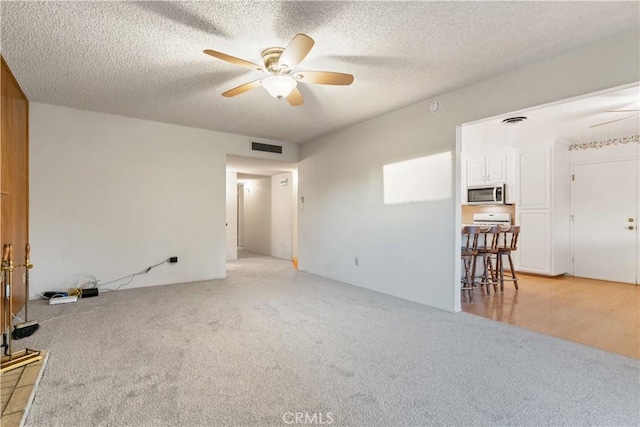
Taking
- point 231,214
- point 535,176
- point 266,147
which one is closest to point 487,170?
point 535,176

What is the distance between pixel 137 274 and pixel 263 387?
137 inches

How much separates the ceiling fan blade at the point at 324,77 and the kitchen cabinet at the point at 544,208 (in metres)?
4.68

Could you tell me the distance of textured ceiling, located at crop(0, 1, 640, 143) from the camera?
204 cm

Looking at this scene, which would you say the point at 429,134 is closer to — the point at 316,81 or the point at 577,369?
the point at 316,81

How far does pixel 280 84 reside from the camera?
2496mm

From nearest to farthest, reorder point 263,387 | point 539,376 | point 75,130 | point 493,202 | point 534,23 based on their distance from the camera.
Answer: point 263,387 → point 539,376 → point 534,23 → point 75,130 → point 493,202

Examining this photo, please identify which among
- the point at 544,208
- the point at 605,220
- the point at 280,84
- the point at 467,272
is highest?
the point at 280,84

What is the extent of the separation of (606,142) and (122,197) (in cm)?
783

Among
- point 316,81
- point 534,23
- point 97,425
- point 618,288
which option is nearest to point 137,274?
point 97,425

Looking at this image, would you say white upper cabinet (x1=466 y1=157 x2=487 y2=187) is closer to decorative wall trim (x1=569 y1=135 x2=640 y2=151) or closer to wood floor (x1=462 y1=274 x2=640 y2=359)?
decorative wall trim (x1=569 y1=135 x2=640 y2=151)

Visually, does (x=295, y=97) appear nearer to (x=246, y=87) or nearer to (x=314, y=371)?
(x=246, y=87)

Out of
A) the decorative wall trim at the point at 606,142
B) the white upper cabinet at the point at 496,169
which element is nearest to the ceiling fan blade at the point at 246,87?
the white upper cabinet at the point at 496,169

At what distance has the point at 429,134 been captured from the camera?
368 cm

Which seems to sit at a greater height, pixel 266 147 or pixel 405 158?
pixel 266 147
